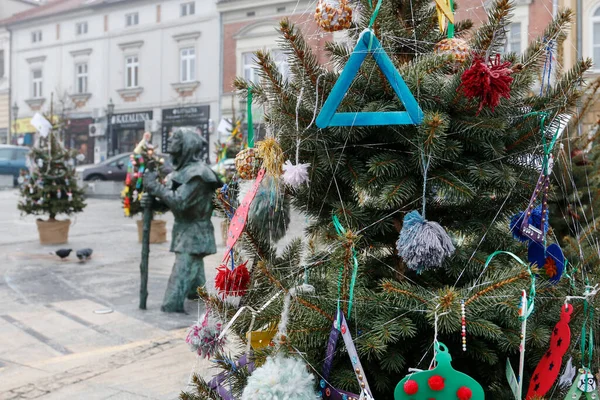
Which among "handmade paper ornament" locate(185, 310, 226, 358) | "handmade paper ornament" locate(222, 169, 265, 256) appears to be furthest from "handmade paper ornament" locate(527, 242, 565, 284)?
"handmade paper ornament" locate(185, 310, 226, 358)

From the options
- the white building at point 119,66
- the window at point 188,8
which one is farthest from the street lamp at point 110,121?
the window at point 188,8

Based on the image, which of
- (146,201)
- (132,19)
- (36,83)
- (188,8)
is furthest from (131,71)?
(146,201)

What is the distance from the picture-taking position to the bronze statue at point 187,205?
545cm

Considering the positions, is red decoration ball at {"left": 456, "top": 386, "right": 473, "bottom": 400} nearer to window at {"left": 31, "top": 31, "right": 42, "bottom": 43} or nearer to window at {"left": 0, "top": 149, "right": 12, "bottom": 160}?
window at {"left": 0, "top": 149, "right": 12, "bottom": 160}

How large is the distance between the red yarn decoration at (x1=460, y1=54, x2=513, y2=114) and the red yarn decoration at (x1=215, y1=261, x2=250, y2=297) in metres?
0.88

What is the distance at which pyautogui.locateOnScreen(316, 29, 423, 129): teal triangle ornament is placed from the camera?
1.61m

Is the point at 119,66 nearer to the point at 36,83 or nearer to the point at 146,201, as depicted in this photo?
the point at 36,83

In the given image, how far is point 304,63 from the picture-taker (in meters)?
1.83

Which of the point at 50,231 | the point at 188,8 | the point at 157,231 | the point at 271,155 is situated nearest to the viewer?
the point at 271,155

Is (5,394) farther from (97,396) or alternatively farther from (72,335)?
(72,335)

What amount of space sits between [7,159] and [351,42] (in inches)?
865

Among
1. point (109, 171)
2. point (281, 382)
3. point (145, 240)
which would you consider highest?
point (109, 171)

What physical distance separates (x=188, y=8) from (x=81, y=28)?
247 inches

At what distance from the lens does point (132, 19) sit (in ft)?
88.7
